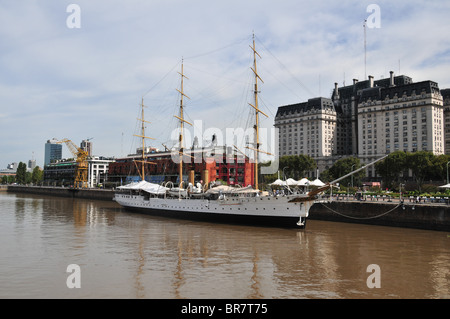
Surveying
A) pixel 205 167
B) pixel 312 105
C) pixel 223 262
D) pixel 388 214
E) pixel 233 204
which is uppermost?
pixel 312 105

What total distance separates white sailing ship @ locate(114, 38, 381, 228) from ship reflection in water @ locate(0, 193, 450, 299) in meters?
2.62

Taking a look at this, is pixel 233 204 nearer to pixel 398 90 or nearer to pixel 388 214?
pixel 388 214

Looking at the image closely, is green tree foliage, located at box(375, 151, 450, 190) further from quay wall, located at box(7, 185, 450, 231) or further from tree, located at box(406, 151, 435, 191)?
quay wall, located at box(7, 185, 450, 231)

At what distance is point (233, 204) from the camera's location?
46.3 m

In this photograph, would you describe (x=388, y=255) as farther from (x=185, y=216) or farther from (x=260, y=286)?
(x=185, y=216)

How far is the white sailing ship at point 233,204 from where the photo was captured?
137 feet

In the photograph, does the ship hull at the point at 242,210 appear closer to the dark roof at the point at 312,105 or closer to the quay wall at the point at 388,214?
the quay wall at the point at 388,214

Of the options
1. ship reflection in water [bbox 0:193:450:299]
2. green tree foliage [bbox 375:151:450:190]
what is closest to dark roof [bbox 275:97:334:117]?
green tree foliage [bbox 375:151:450:190]

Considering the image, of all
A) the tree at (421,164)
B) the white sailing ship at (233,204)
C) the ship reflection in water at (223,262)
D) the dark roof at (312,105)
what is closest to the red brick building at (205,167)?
the white sailing ship at (233,204)

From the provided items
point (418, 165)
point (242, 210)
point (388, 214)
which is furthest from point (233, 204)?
point (418, 165)

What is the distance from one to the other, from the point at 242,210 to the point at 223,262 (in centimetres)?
2041

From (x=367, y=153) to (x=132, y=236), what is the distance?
126 meters

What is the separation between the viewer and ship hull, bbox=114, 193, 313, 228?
41.8 meters
